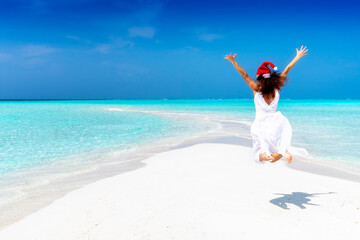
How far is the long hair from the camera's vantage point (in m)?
4.63

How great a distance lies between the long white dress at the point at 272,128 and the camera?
4.71 m

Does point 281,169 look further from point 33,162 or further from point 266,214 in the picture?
point 33,162

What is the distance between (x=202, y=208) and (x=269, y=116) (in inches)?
69.5

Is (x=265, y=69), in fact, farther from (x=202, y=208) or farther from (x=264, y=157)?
(x=202, y=208)

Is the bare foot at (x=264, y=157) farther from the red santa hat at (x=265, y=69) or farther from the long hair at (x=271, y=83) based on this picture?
the red santa hat at (x=265, y=69)

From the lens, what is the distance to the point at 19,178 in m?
6.65

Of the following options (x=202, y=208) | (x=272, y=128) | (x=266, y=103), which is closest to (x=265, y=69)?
(x=266, y=103)

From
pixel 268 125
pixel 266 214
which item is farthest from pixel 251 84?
pixel 266 214

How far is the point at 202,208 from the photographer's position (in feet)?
14.9

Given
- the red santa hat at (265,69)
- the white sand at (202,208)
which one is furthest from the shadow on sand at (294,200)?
the red santa hat at (265,69)

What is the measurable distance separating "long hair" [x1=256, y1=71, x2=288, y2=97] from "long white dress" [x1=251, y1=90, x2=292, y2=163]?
0.08 metres

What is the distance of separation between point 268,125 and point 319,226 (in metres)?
1.59

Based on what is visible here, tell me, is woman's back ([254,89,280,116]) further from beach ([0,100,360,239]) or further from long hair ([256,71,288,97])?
beach ([0,100,360,239])

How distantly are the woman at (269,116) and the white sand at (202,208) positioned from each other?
861mm
